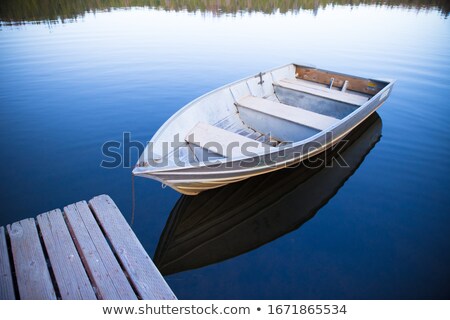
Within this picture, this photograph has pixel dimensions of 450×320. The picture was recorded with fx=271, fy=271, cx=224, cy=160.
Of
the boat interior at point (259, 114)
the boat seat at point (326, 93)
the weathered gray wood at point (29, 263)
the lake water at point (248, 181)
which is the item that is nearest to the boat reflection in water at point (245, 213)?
the lake water at point (248, 181)

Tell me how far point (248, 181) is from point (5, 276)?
13.6ft

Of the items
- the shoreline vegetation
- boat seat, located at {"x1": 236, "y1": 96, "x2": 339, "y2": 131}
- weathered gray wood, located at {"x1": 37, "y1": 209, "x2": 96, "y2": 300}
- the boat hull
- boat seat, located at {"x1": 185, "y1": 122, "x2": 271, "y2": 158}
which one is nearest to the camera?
weathered gray wood, located at {"x1": 37, "y1": 209, "x2": 96, "y2": 300}

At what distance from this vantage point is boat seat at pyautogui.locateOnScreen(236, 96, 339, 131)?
5.94 m

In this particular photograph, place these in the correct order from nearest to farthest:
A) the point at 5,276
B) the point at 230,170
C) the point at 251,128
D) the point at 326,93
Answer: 1. the point at 5,276
2. the point at 230,170
3. the point at 251,128
4. the point at 326,93

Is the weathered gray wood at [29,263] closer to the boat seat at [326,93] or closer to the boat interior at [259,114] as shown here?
the boat interior at [259,114]

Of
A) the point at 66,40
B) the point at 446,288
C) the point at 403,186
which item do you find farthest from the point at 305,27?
the point at 446,288

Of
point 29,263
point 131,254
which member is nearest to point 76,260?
point 29,263

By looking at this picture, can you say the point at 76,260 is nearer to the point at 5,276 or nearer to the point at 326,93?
the point at 5,276

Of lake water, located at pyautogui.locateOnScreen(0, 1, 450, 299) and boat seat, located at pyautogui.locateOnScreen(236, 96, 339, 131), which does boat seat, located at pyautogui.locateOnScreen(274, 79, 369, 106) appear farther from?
boat seat, located at pyautogui.locateOnScreen(236, 96, 339, 131)

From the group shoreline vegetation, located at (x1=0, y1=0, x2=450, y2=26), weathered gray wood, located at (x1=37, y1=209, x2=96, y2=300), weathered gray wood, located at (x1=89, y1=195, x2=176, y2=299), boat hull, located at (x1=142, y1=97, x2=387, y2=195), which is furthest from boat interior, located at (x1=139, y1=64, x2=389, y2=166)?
shoreline vegetation, located at (x1=0, y1=0, x2=450, y2=26)

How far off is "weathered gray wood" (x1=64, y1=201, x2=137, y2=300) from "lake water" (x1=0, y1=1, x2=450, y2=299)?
106 centimetres

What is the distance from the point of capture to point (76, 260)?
10.7 feet

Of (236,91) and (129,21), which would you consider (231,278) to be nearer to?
(236,91)

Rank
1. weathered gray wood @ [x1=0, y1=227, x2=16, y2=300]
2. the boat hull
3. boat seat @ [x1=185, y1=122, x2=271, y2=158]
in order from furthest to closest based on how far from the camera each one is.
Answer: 1. boat seat @ [x1=185, y1=122, x2=271, y2=158]
2. the boat hull
3. weathered gray wood @ [x1=0, y1=227, x2=16, y2=300]
